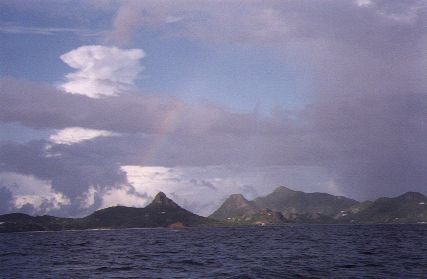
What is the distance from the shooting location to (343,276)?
5338 centimetres

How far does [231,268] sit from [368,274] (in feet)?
60.5

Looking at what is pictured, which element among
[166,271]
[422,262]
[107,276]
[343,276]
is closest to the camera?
[343,276]

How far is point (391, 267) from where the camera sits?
62.3m

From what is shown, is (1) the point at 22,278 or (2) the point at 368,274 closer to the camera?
(2) the point at 368,274

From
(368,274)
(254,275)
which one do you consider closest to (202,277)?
(254,275)

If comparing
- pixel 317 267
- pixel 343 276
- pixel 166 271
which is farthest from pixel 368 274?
pixel 166 271

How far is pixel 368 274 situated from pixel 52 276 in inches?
1546

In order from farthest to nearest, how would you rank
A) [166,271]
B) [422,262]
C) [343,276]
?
[422,262]
[166,271]
[343,276]

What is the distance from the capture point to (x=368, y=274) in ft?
182

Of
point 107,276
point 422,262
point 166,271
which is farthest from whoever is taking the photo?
point 422,262

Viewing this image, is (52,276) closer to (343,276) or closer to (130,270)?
(130,270)

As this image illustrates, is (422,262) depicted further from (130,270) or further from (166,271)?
(130,270)

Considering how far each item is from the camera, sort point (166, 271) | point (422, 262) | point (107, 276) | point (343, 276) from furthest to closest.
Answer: point (422, 262)
point (166, 271)
point (107, 276)
point (343, 276)

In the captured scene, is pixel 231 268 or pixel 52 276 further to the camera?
pixel 231 268
